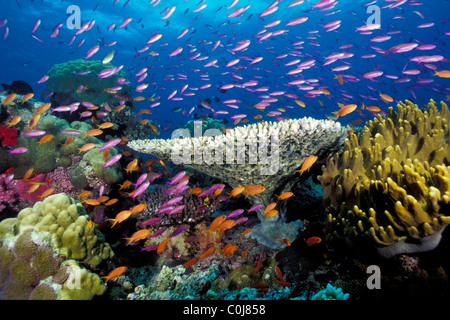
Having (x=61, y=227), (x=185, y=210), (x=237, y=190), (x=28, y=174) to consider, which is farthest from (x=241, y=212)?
(x=28, y=174)

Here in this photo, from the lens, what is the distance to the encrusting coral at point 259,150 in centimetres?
341

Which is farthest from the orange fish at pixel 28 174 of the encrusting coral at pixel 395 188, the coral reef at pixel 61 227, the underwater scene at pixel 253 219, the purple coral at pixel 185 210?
the encrusting coral at pixel 395 188

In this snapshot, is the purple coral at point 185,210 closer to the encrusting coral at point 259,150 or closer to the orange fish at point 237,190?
the encrusting coral at point 259,150

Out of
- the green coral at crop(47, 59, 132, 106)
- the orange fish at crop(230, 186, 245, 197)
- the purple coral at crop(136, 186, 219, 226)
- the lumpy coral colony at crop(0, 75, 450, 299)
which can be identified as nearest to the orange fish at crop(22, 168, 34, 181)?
the lumpy coral colony at crop(0, 75, 450, 299)

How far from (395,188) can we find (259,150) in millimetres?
1843

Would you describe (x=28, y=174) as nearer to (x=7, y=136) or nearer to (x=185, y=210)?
(x=7, y=136)

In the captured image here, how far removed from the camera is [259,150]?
347cm

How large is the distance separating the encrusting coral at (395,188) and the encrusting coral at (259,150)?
21.7 inches

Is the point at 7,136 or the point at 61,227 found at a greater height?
the point at 7,136

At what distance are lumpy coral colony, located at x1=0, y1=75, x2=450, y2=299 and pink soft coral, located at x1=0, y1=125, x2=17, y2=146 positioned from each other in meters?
0.02

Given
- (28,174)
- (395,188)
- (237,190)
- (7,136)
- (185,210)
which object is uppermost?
(7,136)

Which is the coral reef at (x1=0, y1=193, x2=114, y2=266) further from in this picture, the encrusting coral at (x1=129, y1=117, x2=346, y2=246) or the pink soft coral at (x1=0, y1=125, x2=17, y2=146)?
the pink soft coral at (x1=0, y1=125, x2=17, y2=146)

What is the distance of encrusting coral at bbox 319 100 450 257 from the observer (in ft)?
6.37
